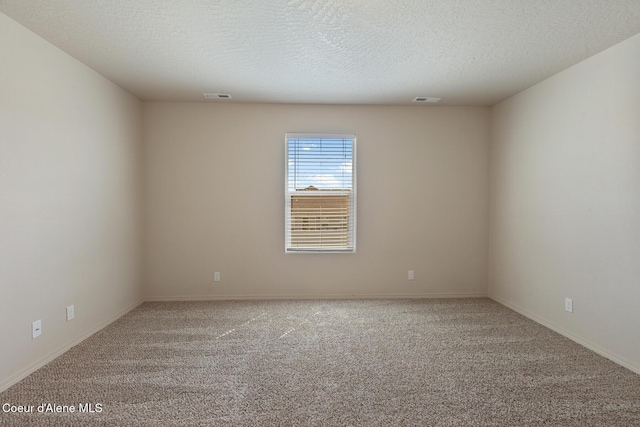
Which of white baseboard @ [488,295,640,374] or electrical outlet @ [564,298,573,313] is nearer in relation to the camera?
white baseboard @ [488,295,640,374]

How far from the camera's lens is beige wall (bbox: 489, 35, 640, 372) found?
8.81 ft

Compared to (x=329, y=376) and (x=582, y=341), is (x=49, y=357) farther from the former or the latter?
(x=582, y=341)

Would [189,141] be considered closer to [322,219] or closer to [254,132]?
[254,132]

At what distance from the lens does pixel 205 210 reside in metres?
4.42

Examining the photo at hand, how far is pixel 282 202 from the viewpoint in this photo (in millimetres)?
4484

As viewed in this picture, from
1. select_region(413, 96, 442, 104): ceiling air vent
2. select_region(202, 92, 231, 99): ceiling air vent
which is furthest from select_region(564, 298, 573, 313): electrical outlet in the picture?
select_region(202, 92, 231, 99): ceiling air vent

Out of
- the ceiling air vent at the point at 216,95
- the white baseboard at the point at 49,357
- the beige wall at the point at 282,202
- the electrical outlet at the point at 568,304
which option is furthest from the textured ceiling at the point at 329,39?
the white baseboard at the point at 49,357

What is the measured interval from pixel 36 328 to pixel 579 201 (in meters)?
4.48

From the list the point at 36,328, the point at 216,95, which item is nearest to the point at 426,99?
the point at 216,95

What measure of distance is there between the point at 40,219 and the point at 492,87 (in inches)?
168

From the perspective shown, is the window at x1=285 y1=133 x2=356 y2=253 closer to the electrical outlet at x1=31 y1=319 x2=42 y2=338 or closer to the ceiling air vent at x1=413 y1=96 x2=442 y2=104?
the ceiling air vent at x1=413 y1=96 x2=442 y2=104

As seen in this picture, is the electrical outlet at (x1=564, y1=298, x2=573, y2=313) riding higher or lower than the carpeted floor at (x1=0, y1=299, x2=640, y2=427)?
higher

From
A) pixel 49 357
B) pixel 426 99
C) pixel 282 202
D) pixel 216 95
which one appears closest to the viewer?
pixel 49 357

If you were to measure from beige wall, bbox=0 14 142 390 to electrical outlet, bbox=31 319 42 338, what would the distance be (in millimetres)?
45
